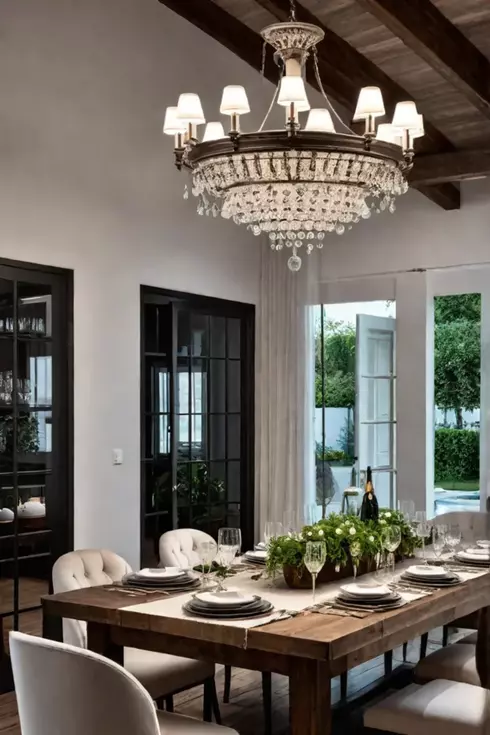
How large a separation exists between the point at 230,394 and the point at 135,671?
3207 millimetres

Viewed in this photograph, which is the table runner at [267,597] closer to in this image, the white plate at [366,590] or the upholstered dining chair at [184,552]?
the white plate at [366,590]

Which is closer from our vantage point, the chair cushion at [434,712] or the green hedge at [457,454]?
the chair cushion at [434,712]

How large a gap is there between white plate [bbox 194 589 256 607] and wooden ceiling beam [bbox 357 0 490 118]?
9.22ft

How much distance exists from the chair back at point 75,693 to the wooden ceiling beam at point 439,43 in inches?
130

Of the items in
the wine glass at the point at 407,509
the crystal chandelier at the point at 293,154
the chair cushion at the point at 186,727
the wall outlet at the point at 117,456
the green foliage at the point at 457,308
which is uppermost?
the crystal chandelier at the point at 293,154

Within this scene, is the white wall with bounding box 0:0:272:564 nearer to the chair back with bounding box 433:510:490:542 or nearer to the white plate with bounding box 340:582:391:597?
the chair back with bounding box 433:510:490:542

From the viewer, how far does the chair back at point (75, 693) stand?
2.26m

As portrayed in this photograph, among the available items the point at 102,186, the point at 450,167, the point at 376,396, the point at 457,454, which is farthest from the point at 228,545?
the point at 376,396

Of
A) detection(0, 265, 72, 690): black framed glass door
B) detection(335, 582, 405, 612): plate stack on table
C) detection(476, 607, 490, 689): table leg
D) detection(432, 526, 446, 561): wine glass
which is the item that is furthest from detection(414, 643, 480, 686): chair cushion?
detection(0, 265, 72, 690): black framed glass door

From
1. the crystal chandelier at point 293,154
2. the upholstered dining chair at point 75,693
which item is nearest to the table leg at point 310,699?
the upholstered dining chair at point 75,693

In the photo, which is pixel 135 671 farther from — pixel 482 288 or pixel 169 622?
pixel 482 288

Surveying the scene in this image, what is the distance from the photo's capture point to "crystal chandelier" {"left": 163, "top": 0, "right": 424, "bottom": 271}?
3.46m

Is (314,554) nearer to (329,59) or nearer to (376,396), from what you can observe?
(329,59)

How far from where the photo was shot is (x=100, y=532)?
5246mm
